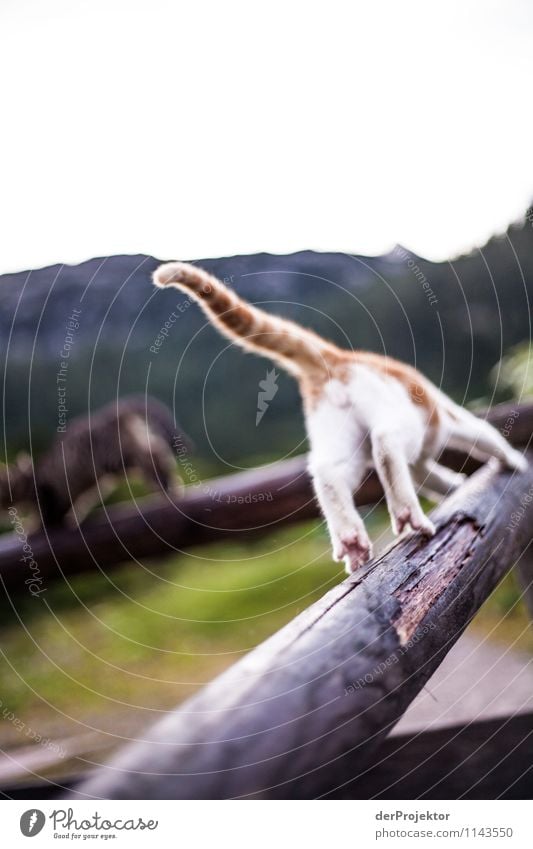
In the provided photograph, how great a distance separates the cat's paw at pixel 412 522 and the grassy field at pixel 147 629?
12 cm

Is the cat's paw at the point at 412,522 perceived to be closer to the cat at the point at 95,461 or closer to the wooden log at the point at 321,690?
the wooden log at the point at 321,690

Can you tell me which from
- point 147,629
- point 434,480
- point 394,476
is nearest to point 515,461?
point 434,480

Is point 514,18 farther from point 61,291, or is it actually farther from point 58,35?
point 61,291

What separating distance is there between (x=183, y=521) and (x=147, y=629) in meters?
0.16

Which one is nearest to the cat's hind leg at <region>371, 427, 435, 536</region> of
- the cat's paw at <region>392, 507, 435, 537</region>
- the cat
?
the cat's paw at <region>392, 507, 435, 537</region>

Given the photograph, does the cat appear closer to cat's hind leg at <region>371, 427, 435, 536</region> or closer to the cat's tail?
the cat's tail

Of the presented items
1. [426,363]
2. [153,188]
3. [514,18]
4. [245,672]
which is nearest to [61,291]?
[153,188]

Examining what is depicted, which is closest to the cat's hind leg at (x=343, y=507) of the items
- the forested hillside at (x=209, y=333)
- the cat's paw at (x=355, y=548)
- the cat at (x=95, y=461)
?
the cat's paw at (x=355, y=548)

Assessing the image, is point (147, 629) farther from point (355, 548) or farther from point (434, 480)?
point (434, 480)

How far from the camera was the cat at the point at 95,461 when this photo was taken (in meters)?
1.01

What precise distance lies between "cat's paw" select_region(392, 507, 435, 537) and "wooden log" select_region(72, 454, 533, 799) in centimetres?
2

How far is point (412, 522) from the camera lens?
822mm

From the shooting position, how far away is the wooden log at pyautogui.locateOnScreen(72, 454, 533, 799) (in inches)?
20.4

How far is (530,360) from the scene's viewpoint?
1.05 meters
